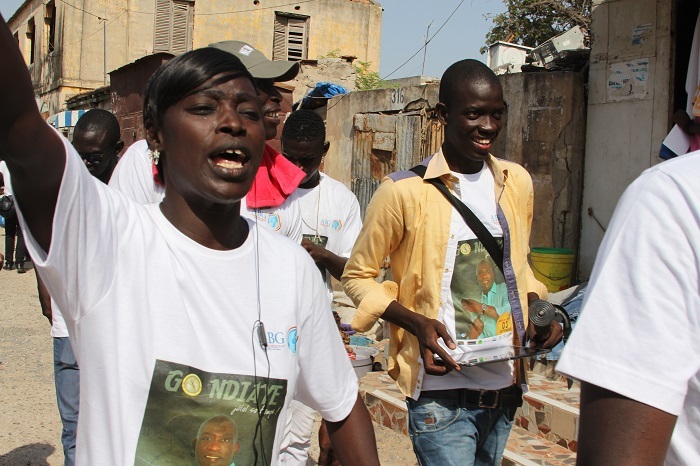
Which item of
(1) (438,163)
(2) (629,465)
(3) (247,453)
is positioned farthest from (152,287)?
(1) (438,163)

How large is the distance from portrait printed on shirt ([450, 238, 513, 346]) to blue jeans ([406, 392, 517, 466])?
11.7 inches

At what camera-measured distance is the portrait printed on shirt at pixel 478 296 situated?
3.03 m

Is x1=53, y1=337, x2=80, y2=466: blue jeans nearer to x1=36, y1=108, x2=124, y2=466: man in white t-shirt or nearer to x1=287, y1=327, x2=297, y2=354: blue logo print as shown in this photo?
x1=36, y1=108, x2=124, y2=466: man in white t-shirt

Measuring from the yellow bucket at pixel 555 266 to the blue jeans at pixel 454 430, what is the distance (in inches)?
186

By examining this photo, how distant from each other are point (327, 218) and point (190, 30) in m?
22.4

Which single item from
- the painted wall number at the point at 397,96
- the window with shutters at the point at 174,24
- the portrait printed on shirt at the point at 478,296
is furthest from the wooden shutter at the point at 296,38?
the portrait printed on shirt at the point at 478,296

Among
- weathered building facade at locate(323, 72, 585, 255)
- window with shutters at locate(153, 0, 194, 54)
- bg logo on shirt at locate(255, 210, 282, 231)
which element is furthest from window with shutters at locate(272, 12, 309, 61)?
bg logo on shirt at locate(255, 210, 282, 231)

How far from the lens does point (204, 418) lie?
5.56 feet

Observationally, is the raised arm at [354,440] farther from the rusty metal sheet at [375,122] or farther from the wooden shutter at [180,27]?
the wooden shutter at [180,27]

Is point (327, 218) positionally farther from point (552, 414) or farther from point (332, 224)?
point (552, 414)

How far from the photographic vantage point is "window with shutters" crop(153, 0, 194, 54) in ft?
82.5

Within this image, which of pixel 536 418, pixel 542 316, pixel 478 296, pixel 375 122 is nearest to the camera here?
pixel 542 316

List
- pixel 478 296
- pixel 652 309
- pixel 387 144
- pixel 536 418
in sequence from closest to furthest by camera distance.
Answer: pixel 652 309
pixel 478 296
pixel 536 418
pixel 387 144

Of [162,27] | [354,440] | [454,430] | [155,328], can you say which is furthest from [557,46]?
[162,27]
